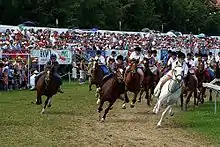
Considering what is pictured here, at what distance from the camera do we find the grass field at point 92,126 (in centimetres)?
1522

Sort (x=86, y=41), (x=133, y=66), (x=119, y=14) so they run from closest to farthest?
(x=133, y=66)
(x=86, y=41)
(x=119, y=14)

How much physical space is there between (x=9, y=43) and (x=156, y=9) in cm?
5177

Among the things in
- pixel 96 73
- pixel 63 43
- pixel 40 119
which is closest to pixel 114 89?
pixel 40 119

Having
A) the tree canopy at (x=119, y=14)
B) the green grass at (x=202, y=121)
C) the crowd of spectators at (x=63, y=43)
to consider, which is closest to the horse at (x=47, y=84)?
the green grass at (x=202, y=121)

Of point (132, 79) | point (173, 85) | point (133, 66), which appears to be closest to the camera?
point (173, 85)

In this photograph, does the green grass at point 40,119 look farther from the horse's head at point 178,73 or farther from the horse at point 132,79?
A: the horse's head at point 178,73

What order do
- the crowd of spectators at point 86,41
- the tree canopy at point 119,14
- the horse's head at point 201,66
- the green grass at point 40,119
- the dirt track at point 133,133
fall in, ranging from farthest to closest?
the tree canopy at point 119,14 < the crowd of spectators at point 86,41 < the horse's head at point 201,66 < the green grass at point 40,119 < the dirt track at point 133,133

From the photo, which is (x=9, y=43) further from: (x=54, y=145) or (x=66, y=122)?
(x=54, y=145)

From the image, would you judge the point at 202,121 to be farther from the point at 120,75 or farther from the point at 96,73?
the point at 96,73

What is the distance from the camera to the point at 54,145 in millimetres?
14367

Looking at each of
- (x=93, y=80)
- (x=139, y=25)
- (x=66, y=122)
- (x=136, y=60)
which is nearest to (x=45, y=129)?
(x=66, y=122)

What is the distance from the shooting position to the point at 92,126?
18000 millimetres

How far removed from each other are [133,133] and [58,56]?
Answer: 2157 cm

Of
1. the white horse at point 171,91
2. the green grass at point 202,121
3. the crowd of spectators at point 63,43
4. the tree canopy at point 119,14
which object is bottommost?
the green grass at point 202,121
